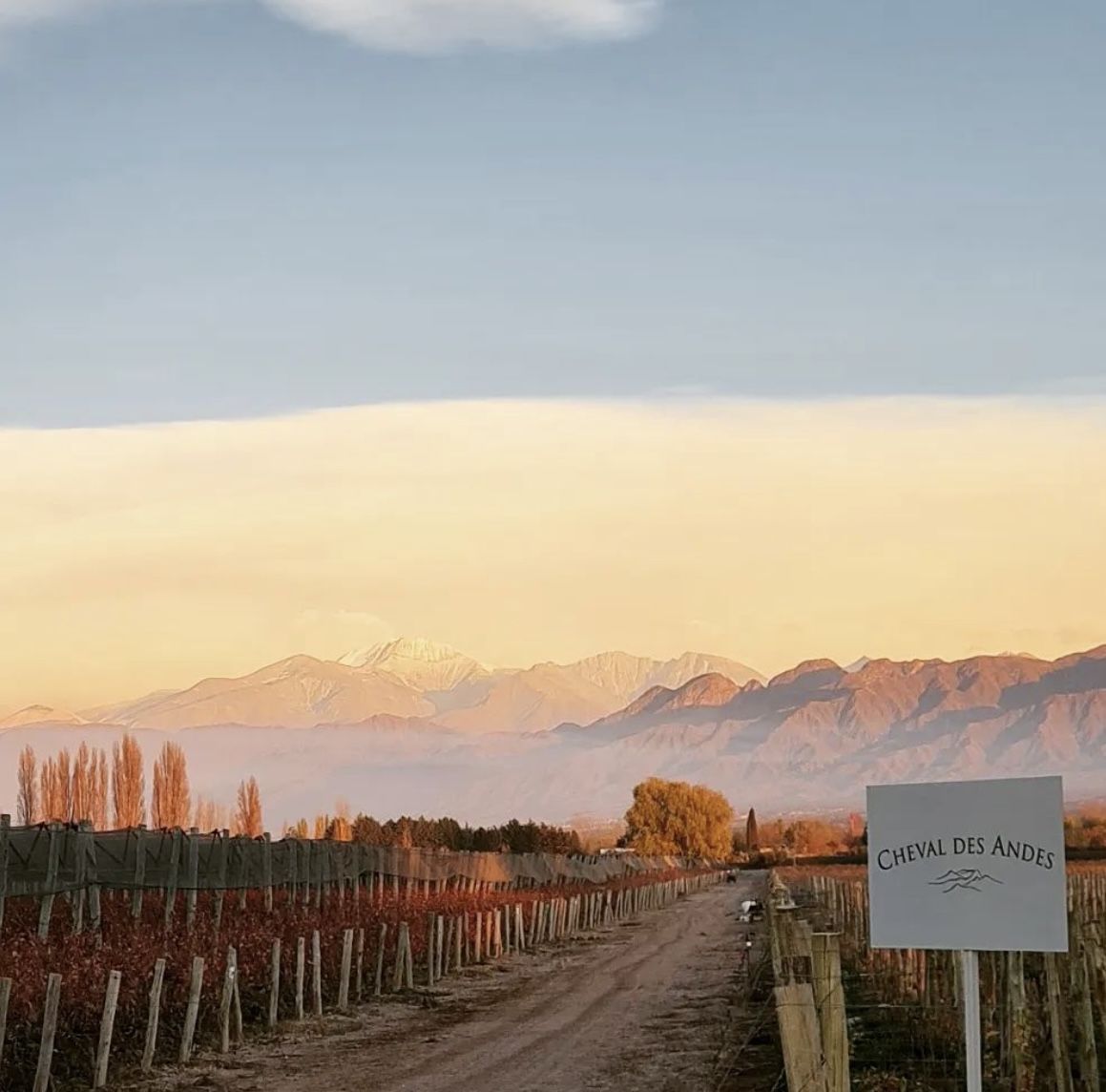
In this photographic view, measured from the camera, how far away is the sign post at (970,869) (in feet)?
29.2

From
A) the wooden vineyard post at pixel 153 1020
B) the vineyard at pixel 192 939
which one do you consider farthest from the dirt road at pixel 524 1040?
the vineyard at pixel 192 939

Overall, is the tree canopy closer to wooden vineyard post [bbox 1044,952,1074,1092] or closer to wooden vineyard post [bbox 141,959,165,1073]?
wooden vineyard post [bbox 141,959,165,1073]

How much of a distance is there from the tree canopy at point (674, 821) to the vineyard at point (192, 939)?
113 m

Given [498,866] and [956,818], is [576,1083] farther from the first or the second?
[498,866]

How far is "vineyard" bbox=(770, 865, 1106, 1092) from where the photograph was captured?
10812 mm

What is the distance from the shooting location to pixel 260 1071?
2023 centimetres

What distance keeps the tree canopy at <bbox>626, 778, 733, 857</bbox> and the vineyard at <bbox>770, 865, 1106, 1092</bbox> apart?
466ft

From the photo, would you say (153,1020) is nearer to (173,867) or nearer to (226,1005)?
(226,1005)

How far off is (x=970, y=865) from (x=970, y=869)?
0.07ft

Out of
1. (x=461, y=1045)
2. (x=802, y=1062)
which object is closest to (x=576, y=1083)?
(x=461, y=1045)

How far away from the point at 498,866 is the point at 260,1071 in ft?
140

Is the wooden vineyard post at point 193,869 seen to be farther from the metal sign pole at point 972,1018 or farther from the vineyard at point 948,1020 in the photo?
the metal sign pole at point 972,1018

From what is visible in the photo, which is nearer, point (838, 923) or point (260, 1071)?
point (260, 1071)

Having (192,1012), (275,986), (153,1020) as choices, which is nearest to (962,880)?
(153,1020)
